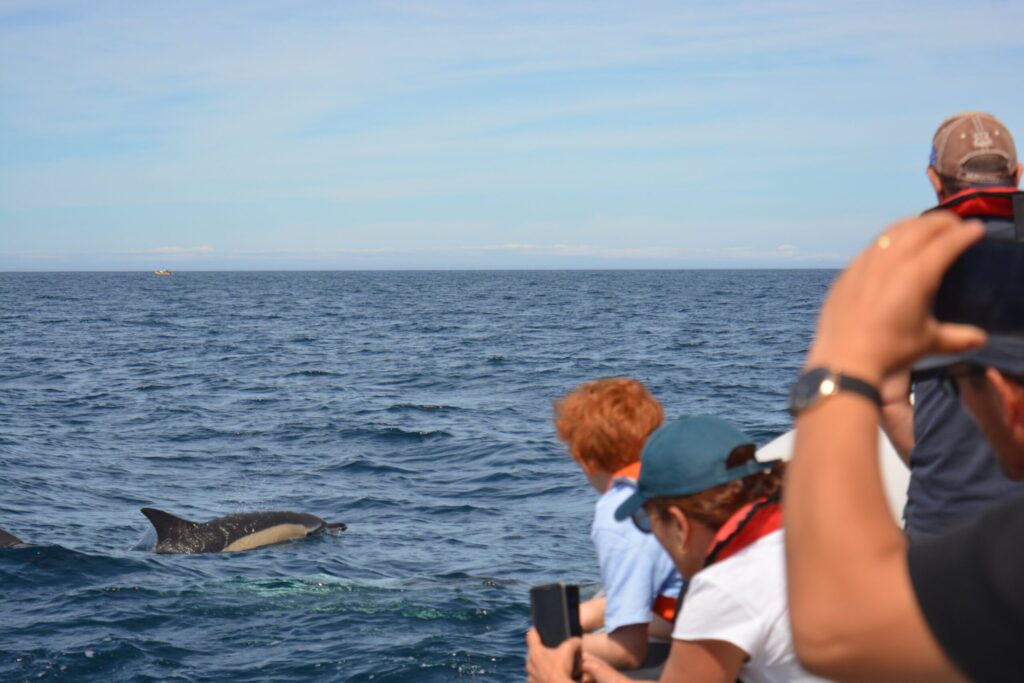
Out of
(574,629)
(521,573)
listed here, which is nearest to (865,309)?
(574,629)

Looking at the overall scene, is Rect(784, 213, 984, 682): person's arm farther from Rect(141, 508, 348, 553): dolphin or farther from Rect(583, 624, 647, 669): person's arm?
Rect(141, 508, 348, 553): dolphin

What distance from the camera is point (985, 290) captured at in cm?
156

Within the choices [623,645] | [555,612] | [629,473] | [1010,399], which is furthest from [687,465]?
[1010,399]

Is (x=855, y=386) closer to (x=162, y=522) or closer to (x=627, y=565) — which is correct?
(x=627, y=565)

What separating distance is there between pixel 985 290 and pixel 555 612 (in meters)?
2.52

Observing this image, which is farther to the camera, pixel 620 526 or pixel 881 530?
pixel 620 526

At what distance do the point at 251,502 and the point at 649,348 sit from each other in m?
26.3

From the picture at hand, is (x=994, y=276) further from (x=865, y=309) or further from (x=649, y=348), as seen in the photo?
(x=649, y=348)

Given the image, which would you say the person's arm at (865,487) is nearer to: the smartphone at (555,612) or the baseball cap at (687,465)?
the baseball cap at (687,465)

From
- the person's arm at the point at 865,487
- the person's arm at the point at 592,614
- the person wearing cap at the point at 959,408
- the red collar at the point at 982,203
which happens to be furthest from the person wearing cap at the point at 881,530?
the person's arm at the point at 592,614

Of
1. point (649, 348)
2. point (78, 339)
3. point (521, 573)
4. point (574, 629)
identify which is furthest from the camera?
point (78, 339)

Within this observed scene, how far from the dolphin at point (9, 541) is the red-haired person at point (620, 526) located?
10779mm

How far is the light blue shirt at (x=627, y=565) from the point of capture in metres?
3.88

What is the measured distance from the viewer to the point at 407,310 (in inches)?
3103
